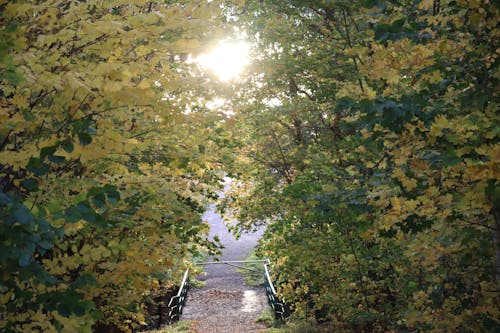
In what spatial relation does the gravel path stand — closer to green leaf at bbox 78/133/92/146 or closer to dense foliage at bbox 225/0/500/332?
dense foliage at bbox 225/0/500/332

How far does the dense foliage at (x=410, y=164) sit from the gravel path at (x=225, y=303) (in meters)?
7.79

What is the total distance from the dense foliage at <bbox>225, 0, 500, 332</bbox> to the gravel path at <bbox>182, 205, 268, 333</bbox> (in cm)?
779

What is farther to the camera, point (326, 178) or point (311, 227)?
point (311, 227)

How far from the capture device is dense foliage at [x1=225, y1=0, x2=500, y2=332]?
11.2 ft

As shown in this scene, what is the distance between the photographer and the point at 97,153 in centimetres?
274

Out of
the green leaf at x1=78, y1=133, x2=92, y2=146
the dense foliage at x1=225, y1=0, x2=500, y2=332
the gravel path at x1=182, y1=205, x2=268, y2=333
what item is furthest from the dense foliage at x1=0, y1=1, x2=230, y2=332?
the gravel path at x1=182, y1=205, x2=268, y2=333

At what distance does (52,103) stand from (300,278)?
8.36 m

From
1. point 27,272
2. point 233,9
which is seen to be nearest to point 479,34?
point 27,272

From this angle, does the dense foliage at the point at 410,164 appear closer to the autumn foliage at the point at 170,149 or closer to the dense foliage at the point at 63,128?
the autumn foliage at the point at 170,149

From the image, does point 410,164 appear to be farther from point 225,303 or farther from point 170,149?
point 225,303

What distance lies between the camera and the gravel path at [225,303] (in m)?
18.0

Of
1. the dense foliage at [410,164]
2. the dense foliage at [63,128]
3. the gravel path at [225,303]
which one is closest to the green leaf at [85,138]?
the dense foliage at [63,128]

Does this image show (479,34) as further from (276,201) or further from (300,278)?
(276,201)

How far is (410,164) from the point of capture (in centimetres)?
385
